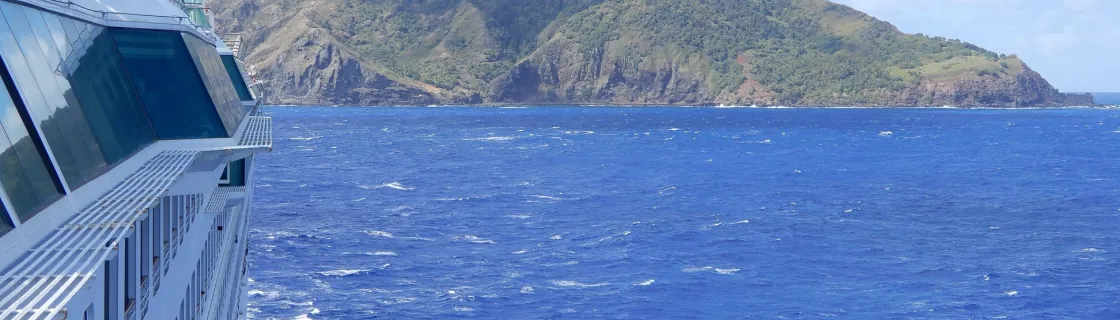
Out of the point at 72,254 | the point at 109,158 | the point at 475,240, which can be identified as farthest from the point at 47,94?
the point at 475,240

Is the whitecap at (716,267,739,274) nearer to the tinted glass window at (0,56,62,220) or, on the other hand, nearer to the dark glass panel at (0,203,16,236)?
→ the tinted glass window at (0,56,62,220)

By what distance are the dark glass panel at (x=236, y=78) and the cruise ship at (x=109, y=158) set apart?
8.41 metres

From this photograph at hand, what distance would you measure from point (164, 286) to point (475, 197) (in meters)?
57.4

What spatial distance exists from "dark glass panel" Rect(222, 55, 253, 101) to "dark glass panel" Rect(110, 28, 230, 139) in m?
12.7

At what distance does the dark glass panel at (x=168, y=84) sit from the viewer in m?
14.4

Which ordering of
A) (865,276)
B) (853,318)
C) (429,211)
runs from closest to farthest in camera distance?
(853,318) → (865,276) → (429,211)

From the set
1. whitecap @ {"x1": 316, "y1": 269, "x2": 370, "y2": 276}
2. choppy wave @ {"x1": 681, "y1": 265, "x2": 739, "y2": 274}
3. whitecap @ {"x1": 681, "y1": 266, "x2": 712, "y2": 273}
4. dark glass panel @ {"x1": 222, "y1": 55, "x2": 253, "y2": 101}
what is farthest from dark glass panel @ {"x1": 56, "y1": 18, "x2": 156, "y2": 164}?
choppy wave @ {"x1": 681, "y1": 265, "x2": 739, "y2": 274}

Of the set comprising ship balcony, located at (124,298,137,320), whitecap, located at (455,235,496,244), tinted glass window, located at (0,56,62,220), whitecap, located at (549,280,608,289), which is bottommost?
whitecap, located at (455,235,496,244)

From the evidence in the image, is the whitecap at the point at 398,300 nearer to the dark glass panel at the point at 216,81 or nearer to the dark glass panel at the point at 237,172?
the dark glass panel at the point at 237,172

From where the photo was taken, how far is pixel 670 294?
4084 centimetres

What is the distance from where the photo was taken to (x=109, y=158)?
37.6ft

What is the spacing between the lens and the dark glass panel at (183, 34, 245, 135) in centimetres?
1538

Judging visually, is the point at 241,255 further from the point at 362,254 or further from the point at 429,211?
the point at 429,211

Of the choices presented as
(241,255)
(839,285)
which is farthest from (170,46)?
(839,285)
